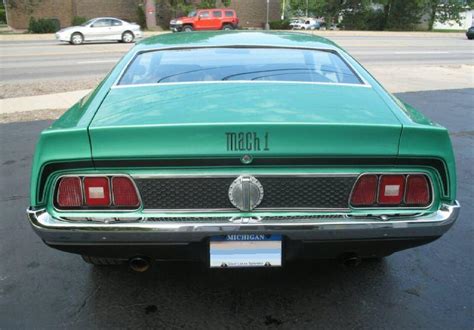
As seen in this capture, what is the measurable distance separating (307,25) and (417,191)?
157 ft

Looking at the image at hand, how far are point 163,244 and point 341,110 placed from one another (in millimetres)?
1187

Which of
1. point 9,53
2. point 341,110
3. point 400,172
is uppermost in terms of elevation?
point 341,110

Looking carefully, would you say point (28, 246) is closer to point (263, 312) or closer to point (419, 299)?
point (263, 312)

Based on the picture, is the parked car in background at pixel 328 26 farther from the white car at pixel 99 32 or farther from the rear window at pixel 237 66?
the rear window at pixel 237 66

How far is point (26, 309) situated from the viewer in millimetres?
2961

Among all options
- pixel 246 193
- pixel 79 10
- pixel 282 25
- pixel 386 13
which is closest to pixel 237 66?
pixel 246 193

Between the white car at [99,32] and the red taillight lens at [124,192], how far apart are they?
81.3ft

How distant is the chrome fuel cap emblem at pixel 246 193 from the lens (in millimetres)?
2387

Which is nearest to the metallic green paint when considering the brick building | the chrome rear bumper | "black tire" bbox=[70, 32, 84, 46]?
the chrome rear bumper

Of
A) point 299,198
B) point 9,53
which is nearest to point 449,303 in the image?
point 299,198

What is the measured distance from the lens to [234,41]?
154 inches

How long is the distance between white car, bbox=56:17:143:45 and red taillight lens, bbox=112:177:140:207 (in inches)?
975

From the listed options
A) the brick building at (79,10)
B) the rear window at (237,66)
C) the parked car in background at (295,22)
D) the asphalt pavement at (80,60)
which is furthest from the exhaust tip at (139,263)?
the parked car in background at (295,22)

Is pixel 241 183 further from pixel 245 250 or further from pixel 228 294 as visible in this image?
pixel 228 294
